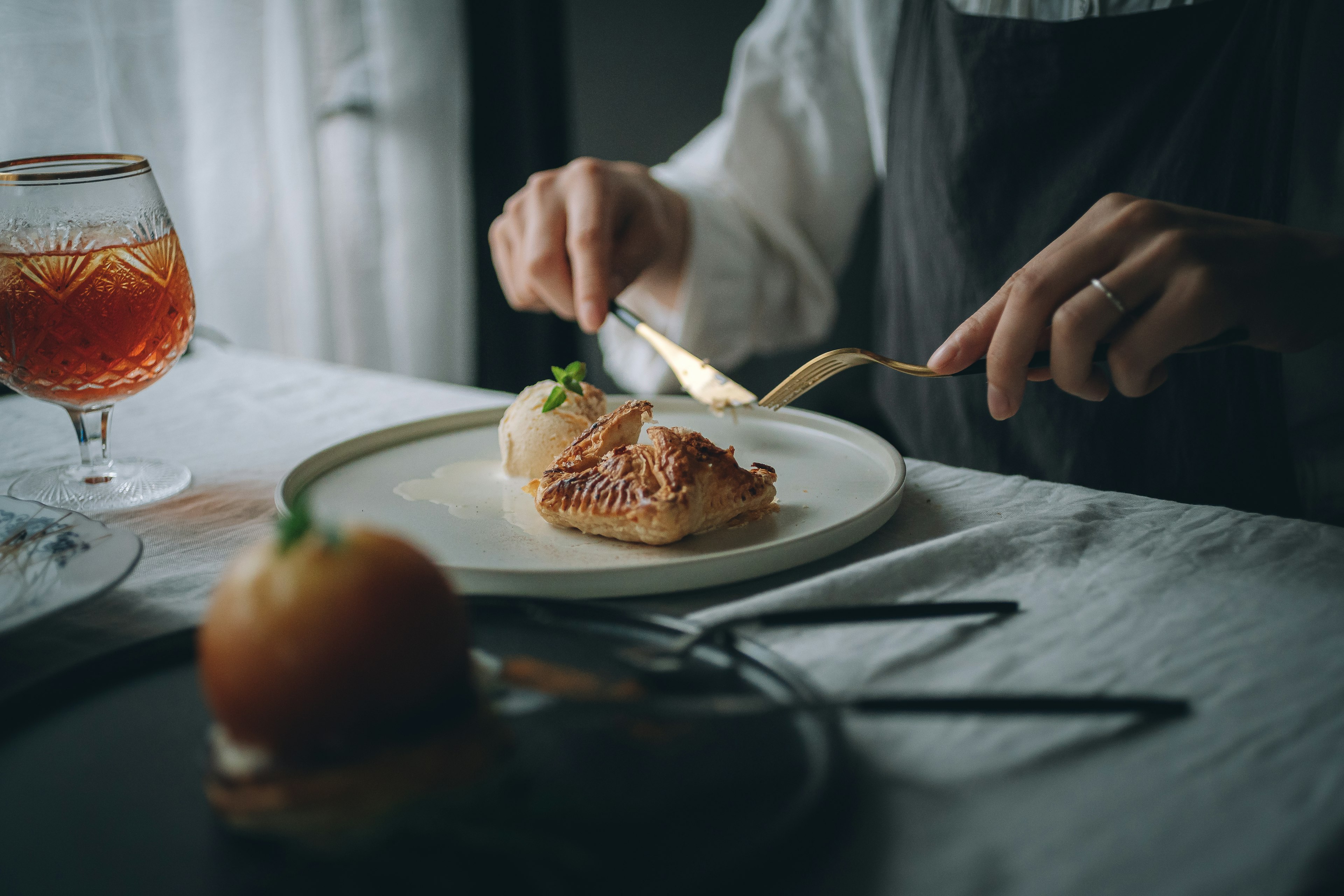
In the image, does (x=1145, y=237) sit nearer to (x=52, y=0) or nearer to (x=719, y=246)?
(x=719, y=246)

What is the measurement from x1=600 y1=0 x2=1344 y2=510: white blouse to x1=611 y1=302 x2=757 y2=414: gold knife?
24.9 inches

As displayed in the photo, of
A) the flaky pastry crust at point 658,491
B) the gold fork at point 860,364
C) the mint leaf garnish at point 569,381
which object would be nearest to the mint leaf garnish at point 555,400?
the mint leaf garnish at point 569,381

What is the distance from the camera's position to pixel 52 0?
2.03m

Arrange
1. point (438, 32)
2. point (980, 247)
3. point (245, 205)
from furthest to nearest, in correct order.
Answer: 1. point (438, 32)
2. point (245, 205)
3. point (980, 247)

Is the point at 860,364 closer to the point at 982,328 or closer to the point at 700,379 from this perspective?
the point at 982,328

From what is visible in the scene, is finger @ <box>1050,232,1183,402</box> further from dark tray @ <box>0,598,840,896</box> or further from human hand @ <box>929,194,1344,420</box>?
dark tray @ <box>0,598,840,896</box>

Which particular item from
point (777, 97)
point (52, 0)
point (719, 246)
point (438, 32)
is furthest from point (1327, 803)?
point (438, 32)

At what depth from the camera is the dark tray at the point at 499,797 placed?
1.28 ft

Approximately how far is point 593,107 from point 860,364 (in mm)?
2636

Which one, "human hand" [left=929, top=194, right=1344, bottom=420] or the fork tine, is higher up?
"human hand" [left=929, top=194, right=1344, bottom=420]

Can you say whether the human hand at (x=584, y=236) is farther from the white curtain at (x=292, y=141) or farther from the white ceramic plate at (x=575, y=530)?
the white curtain at (x=292, y=141)

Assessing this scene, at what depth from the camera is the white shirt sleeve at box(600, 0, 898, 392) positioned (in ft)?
6.32

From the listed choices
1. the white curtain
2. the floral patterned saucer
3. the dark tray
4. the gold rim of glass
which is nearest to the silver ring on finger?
the dark tray

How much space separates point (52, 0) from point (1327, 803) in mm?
2641
